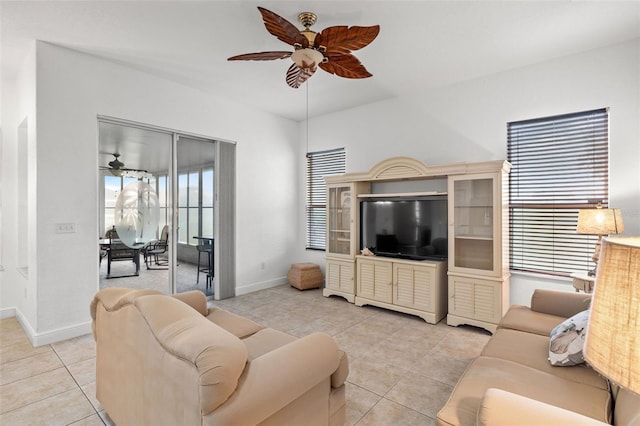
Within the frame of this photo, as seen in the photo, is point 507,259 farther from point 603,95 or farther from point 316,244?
point 316,244

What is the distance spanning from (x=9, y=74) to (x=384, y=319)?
17.7ft

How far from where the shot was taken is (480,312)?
11.1ft

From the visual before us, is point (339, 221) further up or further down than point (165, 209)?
further down

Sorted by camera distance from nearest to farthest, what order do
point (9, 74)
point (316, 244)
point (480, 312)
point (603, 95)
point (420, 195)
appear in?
point (603, 95) < point (480, 312) < point (9, 74) < point (420, 195) < point (316, 244)

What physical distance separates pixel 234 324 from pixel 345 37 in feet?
7.42

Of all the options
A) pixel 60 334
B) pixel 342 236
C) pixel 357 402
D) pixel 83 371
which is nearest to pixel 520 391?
pixel 357 402

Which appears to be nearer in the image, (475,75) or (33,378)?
(33,378)

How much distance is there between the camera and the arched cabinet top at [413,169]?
11.1 ft

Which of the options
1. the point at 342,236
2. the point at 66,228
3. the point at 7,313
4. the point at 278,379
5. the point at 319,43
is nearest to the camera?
the point at 278,379

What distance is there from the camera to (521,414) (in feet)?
3.50

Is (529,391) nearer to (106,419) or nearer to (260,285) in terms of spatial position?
(106,419)

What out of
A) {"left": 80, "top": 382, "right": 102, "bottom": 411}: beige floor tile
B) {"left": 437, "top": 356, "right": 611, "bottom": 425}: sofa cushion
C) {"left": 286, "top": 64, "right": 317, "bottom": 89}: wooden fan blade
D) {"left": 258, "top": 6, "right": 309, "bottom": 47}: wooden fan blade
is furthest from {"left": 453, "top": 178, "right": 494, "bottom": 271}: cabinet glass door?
{"left": 80, "top": 382, "right": 102, "bottom": 411}: beige floor tile

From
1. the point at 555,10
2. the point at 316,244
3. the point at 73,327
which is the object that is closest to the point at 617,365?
the point at 555,10

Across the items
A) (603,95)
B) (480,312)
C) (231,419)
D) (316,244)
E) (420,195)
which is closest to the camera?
(231,419)
